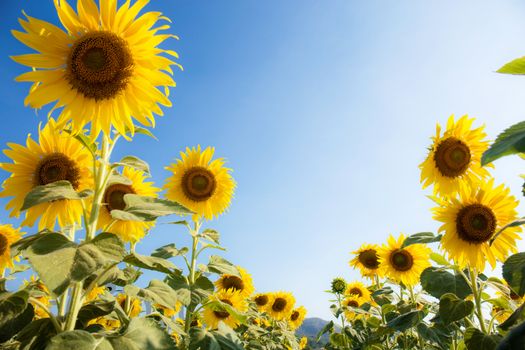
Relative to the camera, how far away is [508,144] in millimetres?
1326

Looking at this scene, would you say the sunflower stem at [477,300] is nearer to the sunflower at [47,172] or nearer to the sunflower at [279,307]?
the sunflower at [47,172]

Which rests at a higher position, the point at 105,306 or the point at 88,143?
the point at 88,143

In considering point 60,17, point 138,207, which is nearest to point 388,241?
point 138,207

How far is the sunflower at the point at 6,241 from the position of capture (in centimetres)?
496

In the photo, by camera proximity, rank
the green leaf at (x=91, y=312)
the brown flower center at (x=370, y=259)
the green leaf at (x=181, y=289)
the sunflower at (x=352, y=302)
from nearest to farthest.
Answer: the green leaf at (x=91, y=312) → the green leaf at (x=181, y=289) → the brown flower center at (x=370, y=259) → the sunflower at (x=352, y=302)

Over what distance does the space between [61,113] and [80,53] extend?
505 mm

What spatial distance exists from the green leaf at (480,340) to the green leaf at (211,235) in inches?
112

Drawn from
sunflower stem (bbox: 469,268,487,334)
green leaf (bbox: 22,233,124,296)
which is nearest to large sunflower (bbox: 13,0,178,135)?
green leaf (bbox: 22,233,124,296)

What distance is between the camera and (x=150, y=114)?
2.90 meters

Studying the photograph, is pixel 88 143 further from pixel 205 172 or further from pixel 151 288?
pixel 205 172

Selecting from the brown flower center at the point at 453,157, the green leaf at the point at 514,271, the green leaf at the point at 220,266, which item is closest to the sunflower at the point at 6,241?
the green leaf at the point at 220,266

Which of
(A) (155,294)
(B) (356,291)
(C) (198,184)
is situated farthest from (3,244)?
(B) (356,291)

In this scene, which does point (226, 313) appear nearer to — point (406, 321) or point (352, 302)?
point (406, 321)

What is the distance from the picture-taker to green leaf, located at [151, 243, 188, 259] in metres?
4.21
